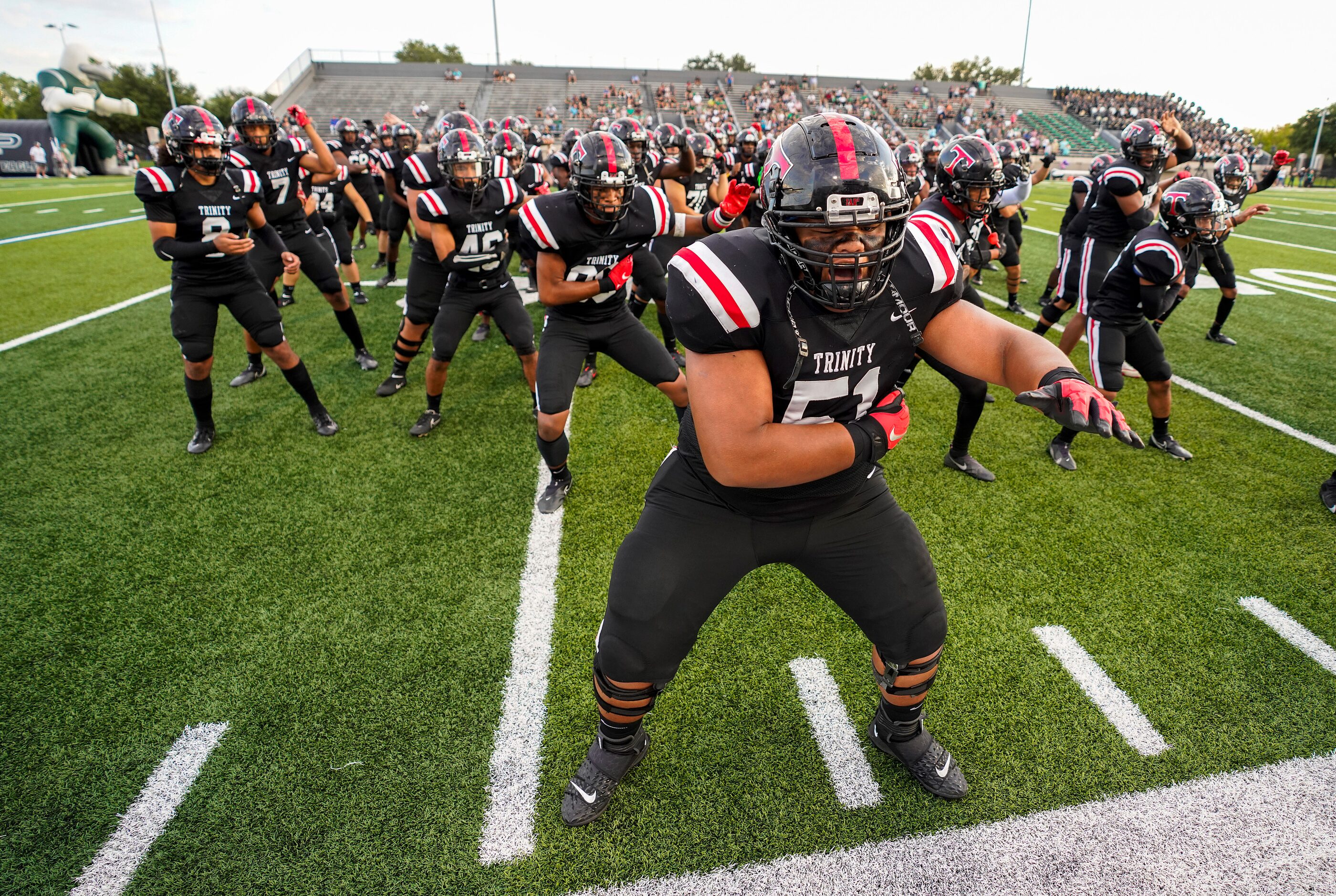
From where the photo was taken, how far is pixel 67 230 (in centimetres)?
1545

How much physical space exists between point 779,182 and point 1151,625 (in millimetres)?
3086

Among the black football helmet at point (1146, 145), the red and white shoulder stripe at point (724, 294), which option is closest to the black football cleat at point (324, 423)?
the red and white shoulder stripe at point (724, 294)

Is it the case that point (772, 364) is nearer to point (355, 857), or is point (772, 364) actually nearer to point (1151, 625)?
point (355, 857)

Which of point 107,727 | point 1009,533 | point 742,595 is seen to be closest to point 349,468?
point 107,727

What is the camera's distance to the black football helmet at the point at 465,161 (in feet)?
16.7

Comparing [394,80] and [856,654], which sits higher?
[394,80]

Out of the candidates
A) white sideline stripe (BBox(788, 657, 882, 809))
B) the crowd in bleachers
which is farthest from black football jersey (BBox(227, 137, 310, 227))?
the crowd in bleachers

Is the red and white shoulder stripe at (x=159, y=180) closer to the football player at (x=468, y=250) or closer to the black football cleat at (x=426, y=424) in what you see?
the football player at (x=468, y=250)

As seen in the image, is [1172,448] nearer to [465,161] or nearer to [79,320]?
[465,161]

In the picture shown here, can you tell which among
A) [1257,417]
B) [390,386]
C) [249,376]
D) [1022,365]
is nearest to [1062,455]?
[1257,417]

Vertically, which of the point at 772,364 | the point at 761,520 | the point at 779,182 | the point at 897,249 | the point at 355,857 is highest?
the point at 779,182

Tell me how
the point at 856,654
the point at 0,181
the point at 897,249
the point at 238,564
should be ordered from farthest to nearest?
1. the point at 0,181
2. the point at 238,564
3. the point at 856,654
4. the point at 897,249

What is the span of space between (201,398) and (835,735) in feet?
17.3

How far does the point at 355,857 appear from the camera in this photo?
235 centimetres
